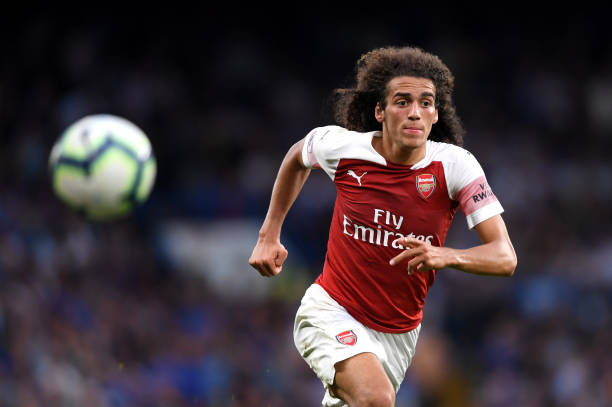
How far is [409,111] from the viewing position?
4648mm

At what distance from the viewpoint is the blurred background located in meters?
9.74

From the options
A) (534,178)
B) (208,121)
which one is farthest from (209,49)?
(534,178)

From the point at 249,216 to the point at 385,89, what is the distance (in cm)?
752

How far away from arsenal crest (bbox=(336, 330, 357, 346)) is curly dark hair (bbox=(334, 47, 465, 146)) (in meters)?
1.21

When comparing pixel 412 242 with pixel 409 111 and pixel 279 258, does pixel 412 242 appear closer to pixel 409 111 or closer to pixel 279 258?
pixel 409 111

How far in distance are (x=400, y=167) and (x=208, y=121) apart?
898cm

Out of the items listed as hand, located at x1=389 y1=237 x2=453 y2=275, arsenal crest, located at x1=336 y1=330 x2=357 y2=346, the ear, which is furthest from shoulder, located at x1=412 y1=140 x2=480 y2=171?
arsenal crest, located at x1=336 y1=330 x2=357 y2=346

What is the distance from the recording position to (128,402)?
9117mm

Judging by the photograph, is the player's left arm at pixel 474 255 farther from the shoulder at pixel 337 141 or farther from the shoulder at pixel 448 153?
the shoulder at pixel 337 141

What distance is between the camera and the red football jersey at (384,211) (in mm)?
4648

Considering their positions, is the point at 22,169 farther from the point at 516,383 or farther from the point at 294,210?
the point at 516,383

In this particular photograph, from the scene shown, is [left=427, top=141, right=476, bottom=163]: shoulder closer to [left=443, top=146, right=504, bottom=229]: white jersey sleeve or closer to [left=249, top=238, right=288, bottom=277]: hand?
[left=443, top=146, right=504, bottom=229]: white jersey sleeve

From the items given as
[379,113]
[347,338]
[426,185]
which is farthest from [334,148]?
[347,338]

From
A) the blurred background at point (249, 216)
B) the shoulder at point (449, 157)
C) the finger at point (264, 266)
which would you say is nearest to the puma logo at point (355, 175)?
the shoulder at point (449, 157)
